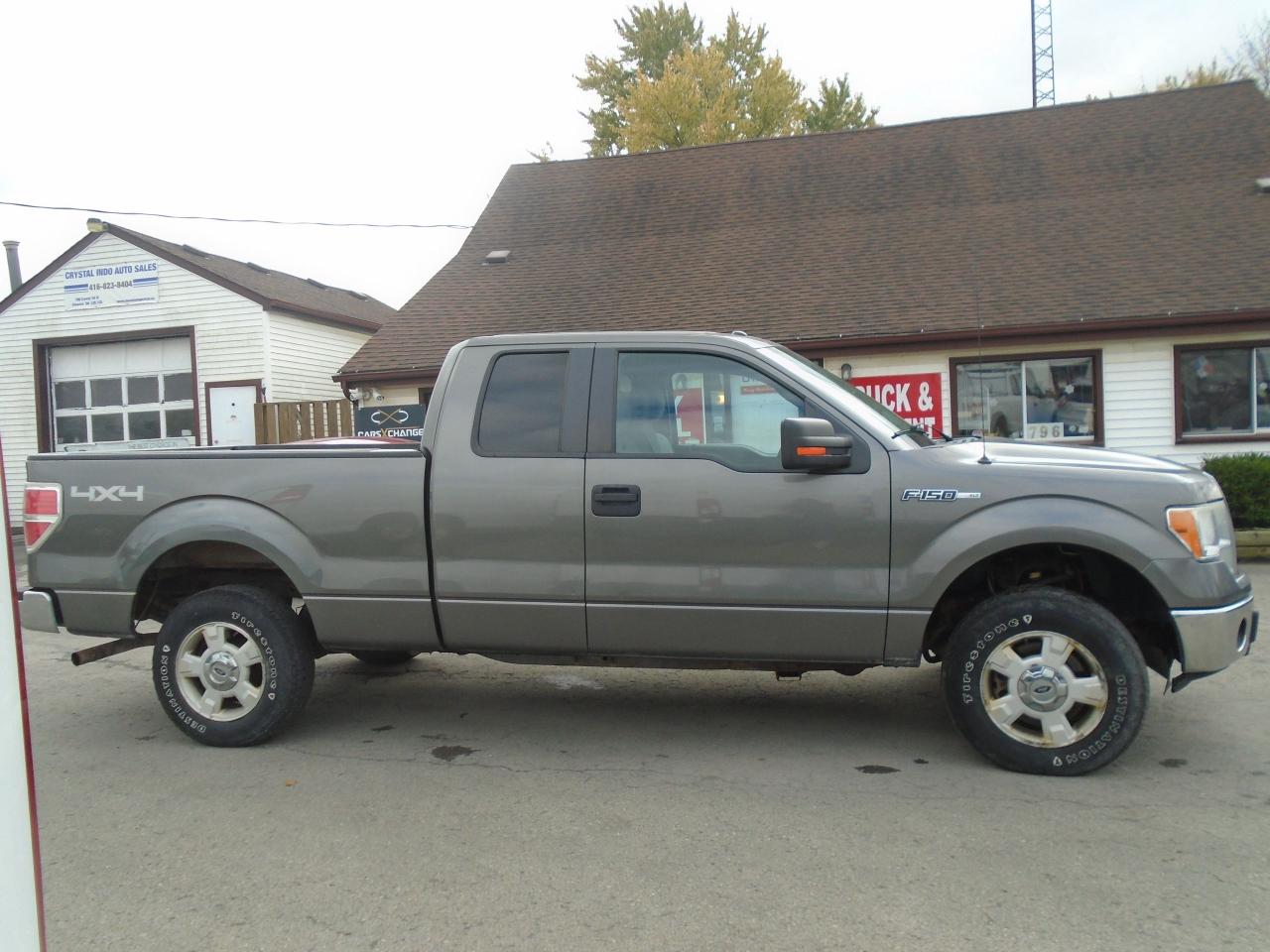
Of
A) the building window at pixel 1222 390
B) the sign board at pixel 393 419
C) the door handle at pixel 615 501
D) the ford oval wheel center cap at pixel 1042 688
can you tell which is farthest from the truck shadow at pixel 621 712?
the building window at pixel 1222 390

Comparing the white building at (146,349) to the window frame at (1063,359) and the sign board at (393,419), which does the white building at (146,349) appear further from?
the window frame at (1063,359)

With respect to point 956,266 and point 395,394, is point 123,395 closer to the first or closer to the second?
point 395,394

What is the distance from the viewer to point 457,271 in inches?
682

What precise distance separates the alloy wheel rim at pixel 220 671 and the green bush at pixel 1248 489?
10.9 meters

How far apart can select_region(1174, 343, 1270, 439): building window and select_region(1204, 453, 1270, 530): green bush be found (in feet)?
5.52

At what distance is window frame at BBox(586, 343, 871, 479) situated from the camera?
15.0 feet

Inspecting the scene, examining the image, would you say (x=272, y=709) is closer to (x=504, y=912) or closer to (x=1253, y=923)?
(x=504, y=912)

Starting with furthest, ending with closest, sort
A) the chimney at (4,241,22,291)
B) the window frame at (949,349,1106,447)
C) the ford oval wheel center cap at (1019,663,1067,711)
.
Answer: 1. the chimney at (4,241,22,291)
2. the window frame at (949,349,1106,447)
3. the ford oval wheel center cap at (1019,663,1067,711)

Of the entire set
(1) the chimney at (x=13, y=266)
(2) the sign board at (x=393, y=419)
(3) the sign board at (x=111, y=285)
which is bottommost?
(2) the sign board at (x=393, y=419)

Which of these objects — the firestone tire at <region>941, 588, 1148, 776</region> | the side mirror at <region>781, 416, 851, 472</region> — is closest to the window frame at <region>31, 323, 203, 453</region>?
the side mirror at <region>781, 416, 851, 472</region>

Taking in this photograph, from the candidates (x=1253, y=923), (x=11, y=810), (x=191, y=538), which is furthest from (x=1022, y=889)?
(x=191, y=538)

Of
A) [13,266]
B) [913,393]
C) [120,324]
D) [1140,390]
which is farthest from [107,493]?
[13,266]

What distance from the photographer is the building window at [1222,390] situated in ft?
43.7

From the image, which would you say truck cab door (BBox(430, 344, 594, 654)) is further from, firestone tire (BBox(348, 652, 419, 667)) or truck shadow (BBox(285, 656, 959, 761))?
firestone tire (BBox(348, 652, 419, 667))
